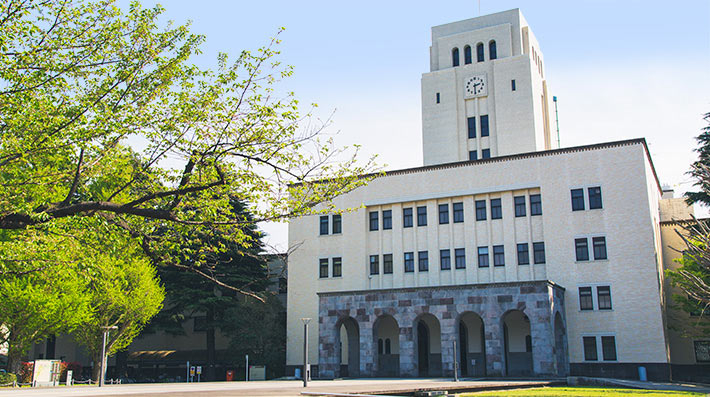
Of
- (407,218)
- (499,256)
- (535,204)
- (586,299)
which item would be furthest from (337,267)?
(586,299)

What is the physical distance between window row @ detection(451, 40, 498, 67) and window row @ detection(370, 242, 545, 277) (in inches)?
733

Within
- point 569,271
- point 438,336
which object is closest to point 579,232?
point 569,271

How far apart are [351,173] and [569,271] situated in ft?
89.8

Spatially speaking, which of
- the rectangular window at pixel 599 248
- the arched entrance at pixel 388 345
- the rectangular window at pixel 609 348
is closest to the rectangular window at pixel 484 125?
the rectangular window at pixel 599 248

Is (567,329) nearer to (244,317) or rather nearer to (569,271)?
(569,271)

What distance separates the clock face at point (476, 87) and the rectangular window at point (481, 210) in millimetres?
13076

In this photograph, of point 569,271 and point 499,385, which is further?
point 569,271

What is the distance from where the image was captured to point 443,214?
41.1m

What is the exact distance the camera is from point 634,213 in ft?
119

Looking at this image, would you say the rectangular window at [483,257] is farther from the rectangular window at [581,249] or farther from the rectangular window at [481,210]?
the rectangular window at [581,249]

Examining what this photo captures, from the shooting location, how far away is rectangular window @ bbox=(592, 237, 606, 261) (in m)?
36.9

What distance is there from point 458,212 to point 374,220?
5541mm

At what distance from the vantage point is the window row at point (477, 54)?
170 ft

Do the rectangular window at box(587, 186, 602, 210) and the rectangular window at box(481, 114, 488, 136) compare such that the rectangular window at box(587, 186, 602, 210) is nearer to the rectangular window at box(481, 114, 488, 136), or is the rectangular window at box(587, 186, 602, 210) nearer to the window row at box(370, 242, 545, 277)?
the window row at box(370, 242, 545, 277)
